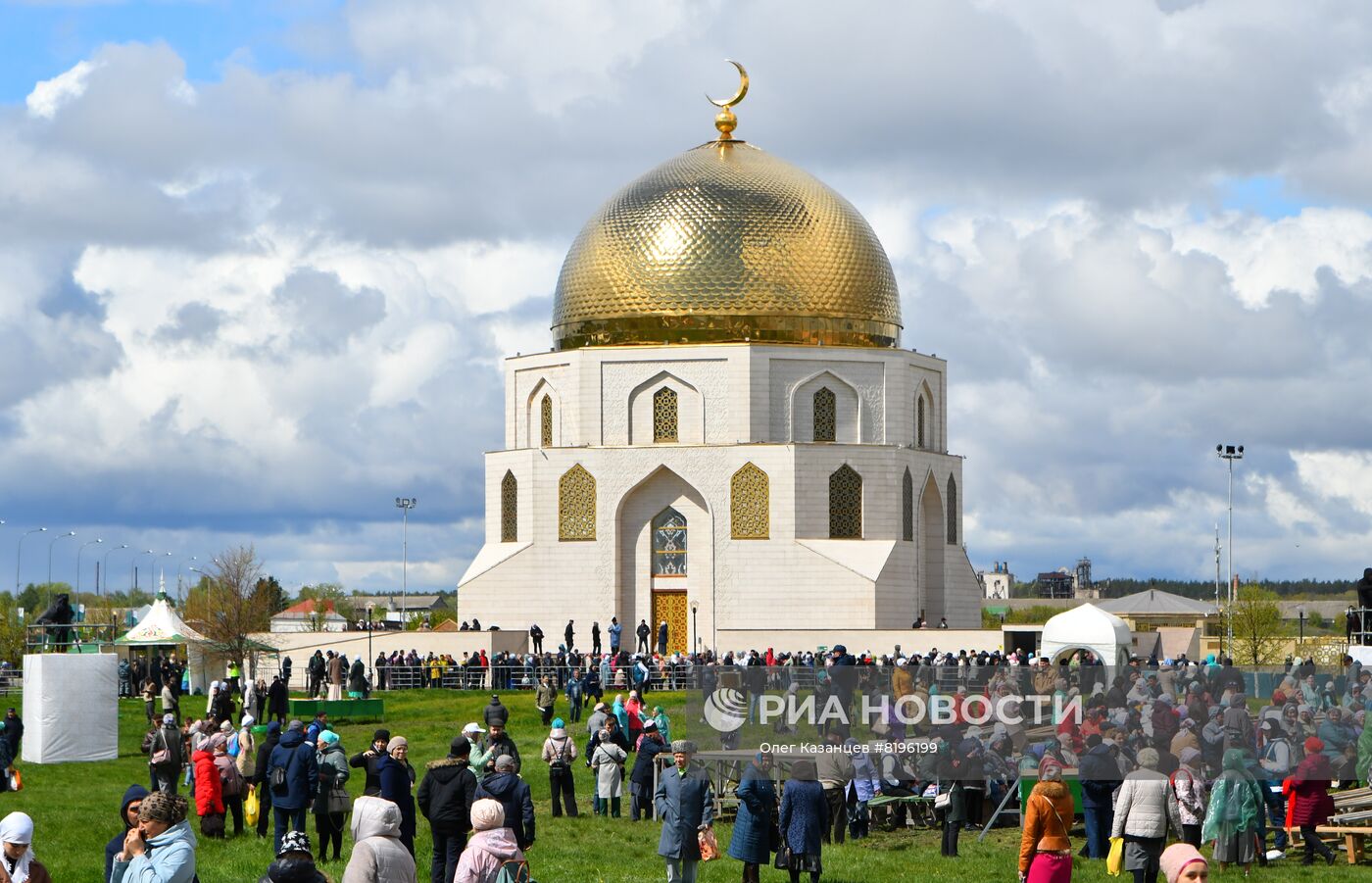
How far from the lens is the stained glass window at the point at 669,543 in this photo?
48.9 m

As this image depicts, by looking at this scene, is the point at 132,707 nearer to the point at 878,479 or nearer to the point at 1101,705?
the point at 878,479

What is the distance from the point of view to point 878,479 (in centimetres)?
4900

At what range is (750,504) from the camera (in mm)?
48312

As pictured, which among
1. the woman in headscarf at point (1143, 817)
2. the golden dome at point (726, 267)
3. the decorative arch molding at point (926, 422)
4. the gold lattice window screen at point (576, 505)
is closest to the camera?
the woman in headscarf at point (1143, 817)

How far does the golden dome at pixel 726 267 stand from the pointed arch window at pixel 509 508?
3917 millimetres

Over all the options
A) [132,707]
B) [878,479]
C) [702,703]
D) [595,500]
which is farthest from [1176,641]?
[702,703]

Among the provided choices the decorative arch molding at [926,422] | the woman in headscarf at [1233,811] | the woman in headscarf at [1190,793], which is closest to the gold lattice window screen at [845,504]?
the decorative arch molding at [926,422]

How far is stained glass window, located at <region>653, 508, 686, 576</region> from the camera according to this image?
4894cm

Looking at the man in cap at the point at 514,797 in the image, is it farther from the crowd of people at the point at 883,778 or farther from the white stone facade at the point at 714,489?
the white stone facade at the point at 714,489

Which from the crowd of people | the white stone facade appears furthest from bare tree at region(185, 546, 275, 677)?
the crowd of people

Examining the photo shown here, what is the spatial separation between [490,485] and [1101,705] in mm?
34449

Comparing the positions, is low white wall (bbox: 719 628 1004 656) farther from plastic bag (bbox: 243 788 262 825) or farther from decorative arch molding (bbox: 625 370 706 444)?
plastic bag (bbox: 243 788 262 825)

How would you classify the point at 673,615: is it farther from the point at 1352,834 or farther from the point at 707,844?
the point at 707,844

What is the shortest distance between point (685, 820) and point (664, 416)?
34.1m
